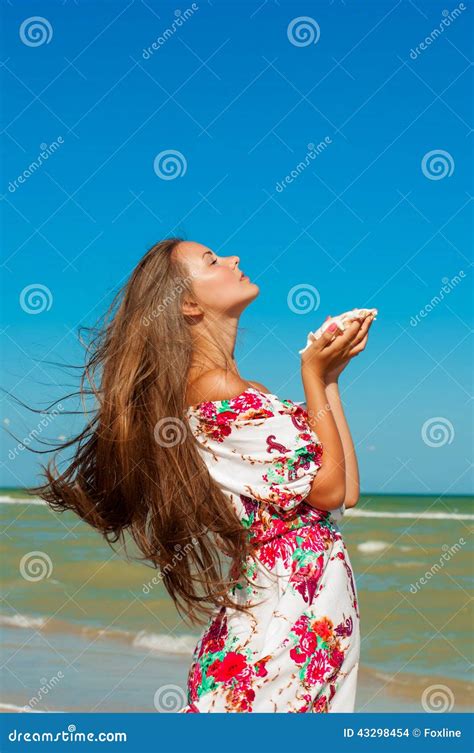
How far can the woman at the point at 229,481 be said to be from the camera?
311 centimetres

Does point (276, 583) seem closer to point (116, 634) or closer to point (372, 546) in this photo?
point (116, 634)

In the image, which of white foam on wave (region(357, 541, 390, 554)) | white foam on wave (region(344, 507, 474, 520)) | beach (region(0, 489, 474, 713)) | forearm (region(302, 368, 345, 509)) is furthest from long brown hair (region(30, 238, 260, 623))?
white foam on wave (region(344, 507, 474, 520))

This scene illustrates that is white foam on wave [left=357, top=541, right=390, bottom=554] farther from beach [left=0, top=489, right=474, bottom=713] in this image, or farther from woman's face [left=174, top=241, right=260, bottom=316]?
woman's face [left=174, top=241, right=260, bottom=316]

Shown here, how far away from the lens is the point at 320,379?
328cm

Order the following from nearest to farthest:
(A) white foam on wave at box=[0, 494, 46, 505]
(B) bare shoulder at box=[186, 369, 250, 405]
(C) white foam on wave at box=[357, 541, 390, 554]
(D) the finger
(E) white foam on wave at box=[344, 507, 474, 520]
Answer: (B) bare shoulder at box=[186, 369, 250, 405] → (D) the finger → (C) white foam on wave at box=[357, 541, 390, 554] → (E) white foam on wave at box=[344, 507, 474, 520] → (A) white foam on wave at box=[0, 494, 46, 505]

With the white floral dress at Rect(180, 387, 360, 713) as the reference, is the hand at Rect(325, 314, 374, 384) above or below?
A: above

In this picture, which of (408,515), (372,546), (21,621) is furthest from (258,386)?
(408,515)

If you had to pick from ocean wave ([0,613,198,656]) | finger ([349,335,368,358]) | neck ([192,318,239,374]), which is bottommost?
ocean wave ([0,613,198,656])

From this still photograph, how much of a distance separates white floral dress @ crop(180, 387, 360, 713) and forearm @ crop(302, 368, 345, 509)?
0.03 m

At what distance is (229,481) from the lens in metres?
3.20

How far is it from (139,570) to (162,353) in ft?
32.0

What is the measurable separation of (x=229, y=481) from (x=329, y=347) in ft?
1.83

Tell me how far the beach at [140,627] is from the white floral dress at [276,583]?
1668mm

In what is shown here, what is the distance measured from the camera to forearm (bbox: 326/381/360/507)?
132 inches
